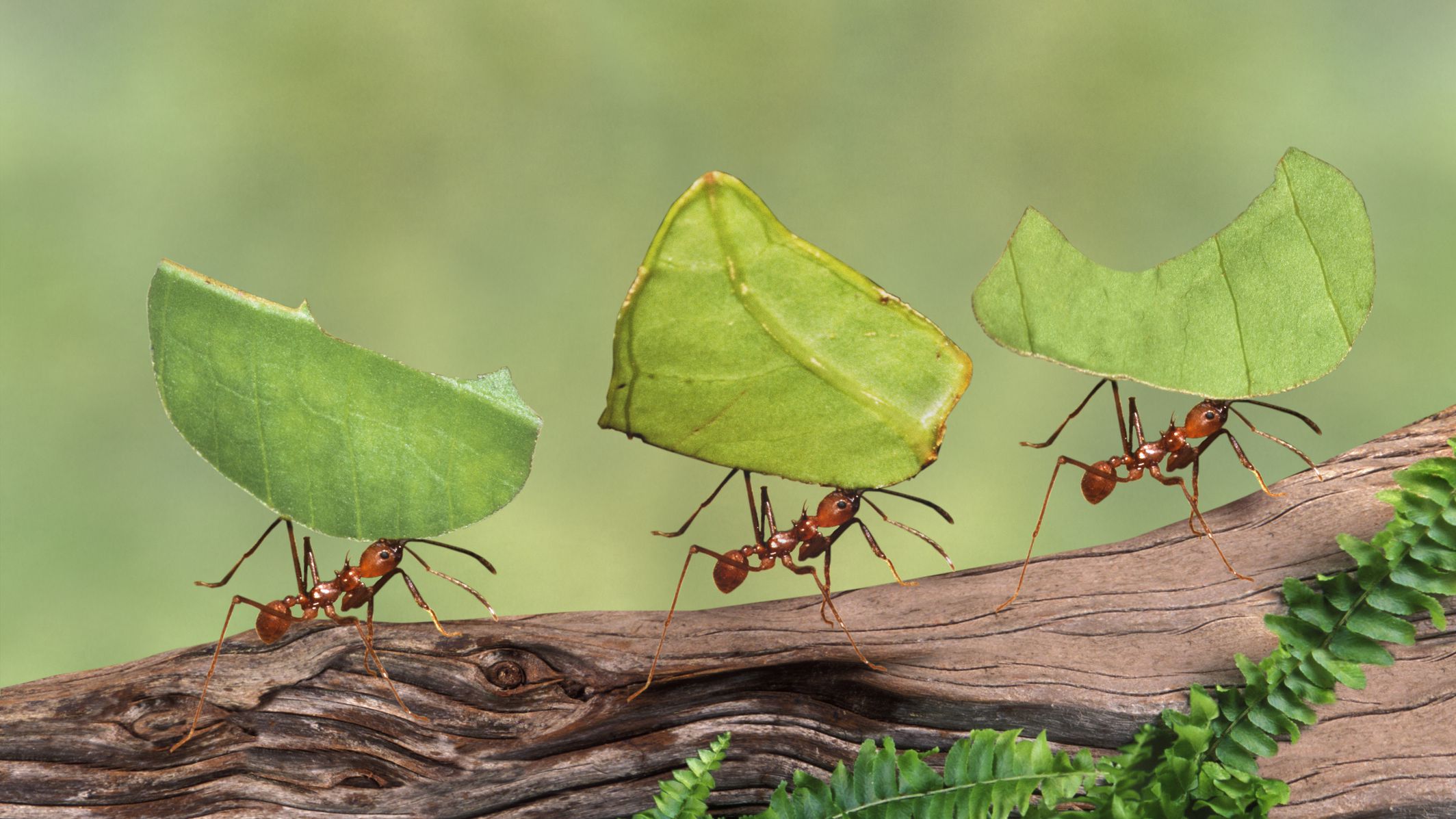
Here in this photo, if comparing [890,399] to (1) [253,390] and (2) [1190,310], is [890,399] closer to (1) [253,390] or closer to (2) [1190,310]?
(2) [1190,310]

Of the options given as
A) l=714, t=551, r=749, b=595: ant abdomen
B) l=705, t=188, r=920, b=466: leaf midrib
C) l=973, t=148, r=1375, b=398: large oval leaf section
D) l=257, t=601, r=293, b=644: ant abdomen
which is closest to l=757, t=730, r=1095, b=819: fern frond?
l=714, t=551, r=749, b=595: ant abdomen

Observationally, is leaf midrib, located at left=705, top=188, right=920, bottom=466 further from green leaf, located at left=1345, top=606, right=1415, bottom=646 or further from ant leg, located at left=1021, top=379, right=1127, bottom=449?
green leaf, located at left=1345, top=606, right=1415, bottom=646

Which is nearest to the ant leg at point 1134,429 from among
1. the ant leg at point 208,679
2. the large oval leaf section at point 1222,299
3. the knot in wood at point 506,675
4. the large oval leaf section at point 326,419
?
the large oval leaf section at point 1222,299

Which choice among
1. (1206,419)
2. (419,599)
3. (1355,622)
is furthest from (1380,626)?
(419,599)

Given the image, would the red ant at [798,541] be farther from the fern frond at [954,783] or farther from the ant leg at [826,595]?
the fern frond at [954,783]

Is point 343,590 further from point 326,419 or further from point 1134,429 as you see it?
A: point 1134,429

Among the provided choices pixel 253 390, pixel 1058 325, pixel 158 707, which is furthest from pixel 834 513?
pixel 158 707

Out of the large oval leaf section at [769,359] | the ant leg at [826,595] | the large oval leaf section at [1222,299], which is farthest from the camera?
the ant leg at [826,595]

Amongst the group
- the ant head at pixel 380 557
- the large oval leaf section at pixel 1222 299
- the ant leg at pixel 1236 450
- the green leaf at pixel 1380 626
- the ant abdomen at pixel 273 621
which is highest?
the large oval leaf section at pixel 1222 299
